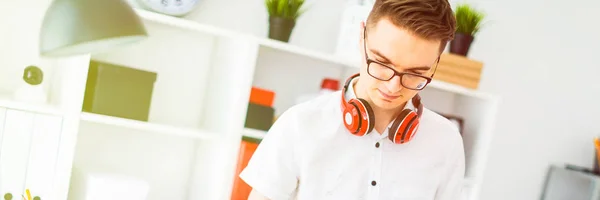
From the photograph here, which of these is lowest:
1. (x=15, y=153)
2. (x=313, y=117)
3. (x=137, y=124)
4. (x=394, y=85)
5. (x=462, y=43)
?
(x=15, y=153)

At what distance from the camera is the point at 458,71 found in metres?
2.19

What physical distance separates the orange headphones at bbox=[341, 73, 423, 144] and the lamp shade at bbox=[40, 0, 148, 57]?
2.01ft

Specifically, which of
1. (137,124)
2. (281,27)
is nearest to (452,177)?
(281,27)

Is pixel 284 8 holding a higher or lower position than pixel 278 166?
higher

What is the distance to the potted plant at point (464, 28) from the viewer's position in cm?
222

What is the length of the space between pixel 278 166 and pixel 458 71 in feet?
3.33

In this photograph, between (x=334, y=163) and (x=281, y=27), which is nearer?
(x=334, y=163)

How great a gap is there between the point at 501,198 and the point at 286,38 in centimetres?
130

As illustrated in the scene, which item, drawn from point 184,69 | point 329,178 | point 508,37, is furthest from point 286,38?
point 508,37

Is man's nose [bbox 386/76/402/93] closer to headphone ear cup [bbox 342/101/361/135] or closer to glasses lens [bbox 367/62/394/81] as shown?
glasses lens [bbox 367/62/394/81]

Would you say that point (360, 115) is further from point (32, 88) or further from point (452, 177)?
point (32, 88)

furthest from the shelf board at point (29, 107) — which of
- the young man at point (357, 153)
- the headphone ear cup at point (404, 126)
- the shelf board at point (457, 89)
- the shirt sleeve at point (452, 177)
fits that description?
the shelf board at point (457, 89)

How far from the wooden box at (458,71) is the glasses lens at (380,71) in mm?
975

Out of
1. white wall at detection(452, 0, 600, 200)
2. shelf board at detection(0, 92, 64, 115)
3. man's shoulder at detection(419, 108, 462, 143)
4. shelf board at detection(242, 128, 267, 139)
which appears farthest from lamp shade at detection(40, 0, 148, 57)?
white wall at detection(452, 0, 600, 200)
